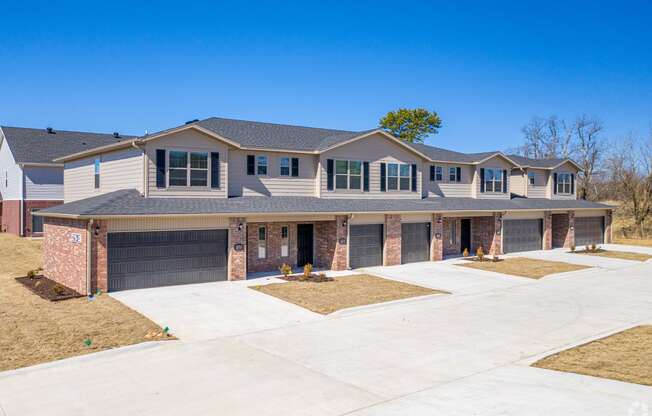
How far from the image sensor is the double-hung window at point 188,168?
19.0 meters

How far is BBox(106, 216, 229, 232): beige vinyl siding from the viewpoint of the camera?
16.5 meters

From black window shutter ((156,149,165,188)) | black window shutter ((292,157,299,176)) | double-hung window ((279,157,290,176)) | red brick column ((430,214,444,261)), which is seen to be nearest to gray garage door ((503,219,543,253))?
red brick column ((430,214,444,261))

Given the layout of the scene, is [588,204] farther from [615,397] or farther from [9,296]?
[9,296]

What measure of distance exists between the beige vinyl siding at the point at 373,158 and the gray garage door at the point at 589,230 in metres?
14.7

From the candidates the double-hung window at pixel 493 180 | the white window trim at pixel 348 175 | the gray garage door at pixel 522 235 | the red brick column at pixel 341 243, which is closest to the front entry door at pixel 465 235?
the gray garage door at pixel 522 235

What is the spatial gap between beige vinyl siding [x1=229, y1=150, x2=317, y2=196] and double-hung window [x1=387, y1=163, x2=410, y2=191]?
439 centimetres

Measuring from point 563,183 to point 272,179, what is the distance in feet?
77.5

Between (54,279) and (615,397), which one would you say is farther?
(54,279)

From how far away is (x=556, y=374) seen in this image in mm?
9023

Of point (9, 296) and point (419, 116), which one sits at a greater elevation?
point (419, 116)

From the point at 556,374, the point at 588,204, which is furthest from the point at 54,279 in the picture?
the point at 588,204

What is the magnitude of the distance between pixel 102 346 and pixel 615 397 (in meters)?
9.77

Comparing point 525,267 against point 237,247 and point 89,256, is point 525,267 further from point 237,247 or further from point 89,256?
point 89,256

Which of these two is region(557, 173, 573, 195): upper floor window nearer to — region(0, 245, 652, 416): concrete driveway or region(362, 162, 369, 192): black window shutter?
region(362, 162, 369, 192): black window shutter
